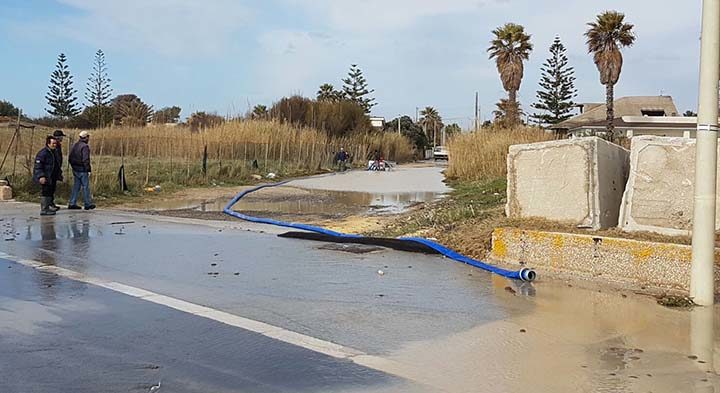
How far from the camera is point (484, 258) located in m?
9.34

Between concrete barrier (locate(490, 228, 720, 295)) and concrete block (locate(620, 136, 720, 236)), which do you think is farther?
concrete block (locate(620, 136, 720, 236))

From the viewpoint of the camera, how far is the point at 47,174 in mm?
15164

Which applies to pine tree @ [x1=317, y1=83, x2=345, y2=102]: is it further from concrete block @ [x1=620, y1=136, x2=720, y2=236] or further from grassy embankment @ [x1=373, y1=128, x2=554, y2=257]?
concrete block @ [x1=620, y1=136, x2=720, y2=236]

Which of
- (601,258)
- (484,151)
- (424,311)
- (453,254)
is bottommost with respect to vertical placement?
(424,311)

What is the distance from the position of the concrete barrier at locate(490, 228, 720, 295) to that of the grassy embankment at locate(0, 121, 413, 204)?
13831 mm

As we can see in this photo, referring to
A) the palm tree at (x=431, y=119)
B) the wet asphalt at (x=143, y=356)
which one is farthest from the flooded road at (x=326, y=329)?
the palm tree at (x=431, y=119)

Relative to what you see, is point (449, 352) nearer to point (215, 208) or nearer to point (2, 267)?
point (2, 267)

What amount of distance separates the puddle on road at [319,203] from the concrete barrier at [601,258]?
8.10 m

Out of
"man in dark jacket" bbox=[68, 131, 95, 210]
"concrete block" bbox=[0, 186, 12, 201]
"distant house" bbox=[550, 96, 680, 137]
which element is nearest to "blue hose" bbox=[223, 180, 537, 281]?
"man in dark jacket" bbox=[68, 131, 95, 210]

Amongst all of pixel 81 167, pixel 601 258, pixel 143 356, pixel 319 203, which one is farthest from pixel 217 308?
pixel 319 203

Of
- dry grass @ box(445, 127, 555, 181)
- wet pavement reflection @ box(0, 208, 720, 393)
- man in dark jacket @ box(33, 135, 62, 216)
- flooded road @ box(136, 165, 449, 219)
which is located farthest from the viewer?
dry grass @ box(445, 127, 555, 181)

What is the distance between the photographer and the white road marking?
5.23m

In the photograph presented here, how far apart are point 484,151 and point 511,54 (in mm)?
22808

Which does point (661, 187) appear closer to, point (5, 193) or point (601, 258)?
point (601, 258)
